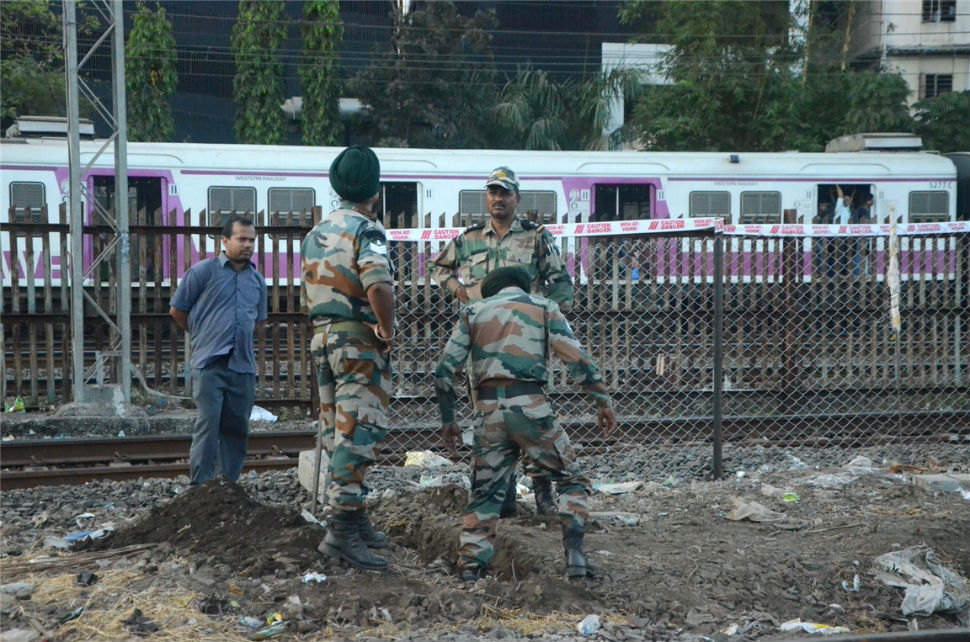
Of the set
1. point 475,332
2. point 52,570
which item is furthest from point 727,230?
point 52,570

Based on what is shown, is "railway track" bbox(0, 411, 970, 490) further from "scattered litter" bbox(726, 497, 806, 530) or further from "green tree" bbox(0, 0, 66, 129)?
"green tree" bbox(0, 0, 66, 129)

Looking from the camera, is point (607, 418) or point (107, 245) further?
point (107, 245)

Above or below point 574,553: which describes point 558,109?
above

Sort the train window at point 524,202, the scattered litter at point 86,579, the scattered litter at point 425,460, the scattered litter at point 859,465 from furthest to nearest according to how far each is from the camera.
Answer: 1. the train window at point 524,202
2. the scattered litter at point 425,460
3. the scattered litter at point 859,465
4. the scattered litter at point 86,579

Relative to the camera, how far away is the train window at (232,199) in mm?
16422

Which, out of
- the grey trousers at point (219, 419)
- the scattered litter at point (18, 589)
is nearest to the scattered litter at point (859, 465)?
the grey trousers at point (219, 419)

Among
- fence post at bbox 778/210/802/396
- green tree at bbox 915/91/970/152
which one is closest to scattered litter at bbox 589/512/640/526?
fence post at bbox 778/210/802/396

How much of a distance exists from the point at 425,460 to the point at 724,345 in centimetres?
361

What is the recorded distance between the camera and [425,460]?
27.6 ft

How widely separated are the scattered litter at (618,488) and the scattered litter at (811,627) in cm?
282

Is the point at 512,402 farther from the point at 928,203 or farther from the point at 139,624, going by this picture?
the point at 928,203

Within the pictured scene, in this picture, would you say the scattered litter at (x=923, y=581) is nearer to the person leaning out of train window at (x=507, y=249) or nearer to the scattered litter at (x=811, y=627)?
the scattered litter at (x=811, y=627)

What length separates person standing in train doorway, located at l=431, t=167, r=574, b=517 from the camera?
19.3 feet

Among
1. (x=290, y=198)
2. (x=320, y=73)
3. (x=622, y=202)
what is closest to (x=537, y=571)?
(x=290, y=198)
